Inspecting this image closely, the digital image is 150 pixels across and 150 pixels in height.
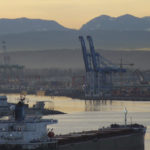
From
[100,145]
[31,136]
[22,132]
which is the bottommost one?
[100,145]

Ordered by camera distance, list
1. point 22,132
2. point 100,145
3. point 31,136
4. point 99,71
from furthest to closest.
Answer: point 99,71
point 100,145
point 31,136
point 22,132

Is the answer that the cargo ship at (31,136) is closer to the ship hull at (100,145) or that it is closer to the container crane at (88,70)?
the ship hull at (100,145)

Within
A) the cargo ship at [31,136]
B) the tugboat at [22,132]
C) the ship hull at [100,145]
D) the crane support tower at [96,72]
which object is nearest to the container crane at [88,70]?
the crane support tower at [96,72]

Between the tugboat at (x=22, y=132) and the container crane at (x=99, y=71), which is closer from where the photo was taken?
the tugboat at (x=22, y=132)

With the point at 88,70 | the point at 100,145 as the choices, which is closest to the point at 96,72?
the point at 88,70

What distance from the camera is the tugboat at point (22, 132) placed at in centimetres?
2677

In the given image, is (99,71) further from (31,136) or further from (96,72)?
(31,136)

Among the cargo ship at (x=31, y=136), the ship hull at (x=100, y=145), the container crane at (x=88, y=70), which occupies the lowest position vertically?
the ship hull at (x=100, y=145)

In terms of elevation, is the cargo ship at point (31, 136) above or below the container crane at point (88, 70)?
below

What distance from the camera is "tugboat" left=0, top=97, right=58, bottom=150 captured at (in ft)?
87.8

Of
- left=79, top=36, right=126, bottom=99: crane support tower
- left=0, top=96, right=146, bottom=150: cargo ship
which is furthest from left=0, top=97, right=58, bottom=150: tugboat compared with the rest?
left=79, top=36, right=126, bottom=99: crane support tower

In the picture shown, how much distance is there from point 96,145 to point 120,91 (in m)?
97.6

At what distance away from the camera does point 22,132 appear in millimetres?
27031

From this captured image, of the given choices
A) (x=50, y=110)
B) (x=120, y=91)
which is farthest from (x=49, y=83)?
(x=50, y=110)
